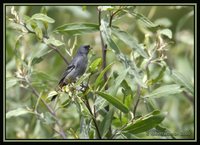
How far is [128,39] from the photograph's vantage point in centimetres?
239

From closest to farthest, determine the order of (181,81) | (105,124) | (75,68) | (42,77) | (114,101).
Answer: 1. (114,101)
2. (105,124)
3. (75,68)
4. (181,81)
5. (42,77)

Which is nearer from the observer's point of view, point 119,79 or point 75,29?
point 119,79

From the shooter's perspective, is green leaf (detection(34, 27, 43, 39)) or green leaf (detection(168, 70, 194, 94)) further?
green leaf (detection(168, 70, 194, 94))

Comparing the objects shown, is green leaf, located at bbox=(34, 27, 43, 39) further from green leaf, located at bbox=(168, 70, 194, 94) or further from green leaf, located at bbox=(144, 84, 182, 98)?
green leaf, located at bbox=(168, 70, 194, 94)

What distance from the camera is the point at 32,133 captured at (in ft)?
10.8

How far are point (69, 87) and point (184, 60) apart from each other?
1659 millimetres

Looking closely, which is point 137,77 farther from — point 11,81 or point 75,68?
point 11,81

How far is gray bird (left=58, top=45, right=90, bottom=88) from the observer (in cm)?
248

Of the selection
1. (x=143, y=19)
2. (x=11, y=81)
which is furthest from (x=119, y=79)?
(x=11, y=81)

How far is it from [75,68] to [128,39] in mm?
288

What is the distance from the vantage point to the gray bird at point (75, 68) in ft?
8.14

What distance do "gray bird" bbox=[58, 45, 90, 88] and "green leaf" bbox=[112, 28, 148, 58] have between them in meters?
0.23

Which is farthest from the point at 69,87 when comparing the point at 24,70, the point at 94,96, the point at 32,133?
the point at 32,133

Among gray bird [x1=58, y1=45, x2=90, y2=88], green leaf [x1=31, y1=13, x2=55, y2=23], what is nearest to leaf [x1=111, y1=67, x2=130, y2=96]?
gray bird [x1=58, y1=45, x2=90, y2=88]
